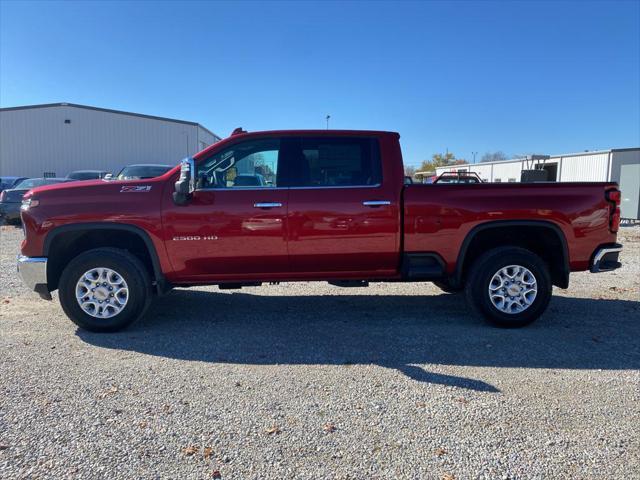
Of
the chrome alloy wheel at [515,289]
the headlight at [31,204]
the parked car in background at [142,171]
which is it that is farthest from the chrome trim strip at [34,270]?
the parked car in background at [142,171]

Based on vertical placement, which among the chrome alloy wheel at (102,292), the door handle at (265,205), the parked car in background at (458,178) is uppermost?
the parked car in background at (458,178)

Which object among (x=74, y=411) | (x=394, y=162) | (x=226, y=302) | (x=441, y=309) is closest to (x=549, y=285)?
(x=441, y=309)

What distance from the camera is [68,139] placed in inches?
1202

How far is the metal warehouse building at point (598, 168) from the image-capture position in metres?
19.8

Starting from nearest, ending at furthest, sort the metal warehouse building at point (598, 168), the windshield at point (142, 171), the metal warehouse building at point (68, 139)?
1. the windshield at point (142, 171)
2. the metal warehouse building at point (598, 168)
3. the metal warehouse building at point (68, 139)

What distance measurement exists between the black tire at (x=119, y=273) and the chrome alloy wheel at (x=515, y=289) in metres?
3.62

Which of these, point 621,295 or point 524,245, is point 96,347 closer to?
point 524,245

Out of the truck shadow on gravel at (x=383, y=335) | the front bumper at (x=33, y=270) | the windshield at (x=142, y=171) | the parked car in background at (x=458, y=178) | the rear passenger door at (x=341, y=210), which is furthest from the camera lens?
the windshield at (x=142, y=171)

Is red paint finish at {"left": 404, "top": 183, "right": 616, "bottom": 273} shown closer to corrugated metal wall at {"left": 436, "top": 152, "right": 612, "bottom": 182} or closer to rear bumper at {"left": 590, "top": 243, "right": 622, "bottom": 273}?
rear bumper at {"left": 590, "top": 243, "right": 622, "bottom": 273}

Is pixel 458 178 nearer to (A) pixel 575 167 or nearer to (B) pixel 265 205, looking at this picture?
(B) pixel 265 205

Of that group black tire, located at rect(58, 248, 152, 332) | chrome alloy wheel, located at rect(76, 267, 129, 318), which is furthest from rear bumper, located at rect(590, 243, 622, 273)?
chrome alloy wheel, located at rect(76, 267, 129, 318)

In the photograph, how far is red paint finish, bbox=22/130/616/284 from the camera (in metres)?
4.62

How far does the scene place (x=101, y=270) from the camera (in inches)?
184

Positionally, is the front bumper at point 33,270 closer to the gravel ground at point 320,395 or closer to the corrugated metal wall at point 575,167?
Result: the gravel ground at point 320,395
